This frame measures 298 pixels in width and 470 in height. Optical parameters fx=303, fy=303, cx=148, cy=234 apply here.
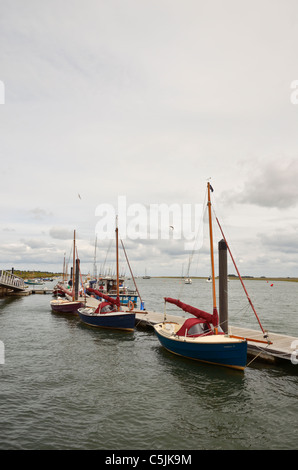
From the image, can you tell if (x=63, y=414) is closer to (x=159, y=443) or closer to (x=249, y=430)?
(x=159, y=443)

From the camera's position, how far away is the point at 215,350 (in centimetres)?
1858

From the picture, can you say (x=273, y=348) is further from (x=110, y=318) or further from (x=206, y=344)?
(x=110, y=318)

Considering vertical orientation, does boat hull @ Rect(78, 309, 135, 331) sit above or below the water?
above

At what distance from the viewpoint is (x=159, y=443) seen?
36.2 ft

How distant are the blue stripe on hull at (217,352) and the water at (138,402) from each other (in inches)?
19.1

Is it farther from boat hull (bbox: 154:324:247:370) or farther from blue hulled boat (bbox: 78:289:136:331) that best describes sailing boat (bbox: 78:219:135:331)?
boat hull (bbox: 154:324:247:370)

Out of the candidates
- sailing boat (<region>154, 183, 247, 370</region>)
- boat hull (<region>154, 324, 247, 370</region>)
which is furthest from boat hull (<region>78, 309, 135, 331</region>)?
boat hull (<region>154, 324, 247, 370</region>)

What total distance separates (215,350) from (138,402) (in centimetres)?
626

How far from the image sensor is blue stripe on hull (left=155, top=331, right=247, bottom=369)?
18.0 m

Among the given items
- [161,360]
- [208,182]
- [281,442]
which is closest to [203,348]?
[161,360]

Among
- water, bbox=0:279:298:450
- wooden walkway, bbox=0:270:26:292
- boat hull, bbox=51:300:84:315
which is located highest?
wooden walkway, bbox=0:270:26:292

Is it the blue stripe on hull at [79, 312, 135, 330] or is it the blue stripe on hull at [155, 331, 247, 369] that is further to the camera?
the blue stripe on hull at [79, 312, 135, 330]

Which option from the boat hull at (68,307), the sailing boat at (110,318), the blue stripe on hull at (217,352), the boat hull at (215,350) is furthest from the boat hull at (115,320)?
the boat hull at (68,307)
